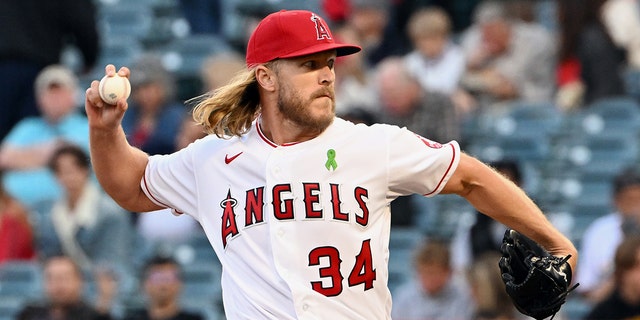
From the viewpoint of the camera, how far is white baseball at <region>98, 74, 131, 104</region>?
475 cm

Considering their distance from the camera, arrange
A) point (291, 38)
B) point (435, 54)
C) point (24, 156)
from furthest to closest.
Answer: point (435, 54), point (24, 156), point (291, 38)

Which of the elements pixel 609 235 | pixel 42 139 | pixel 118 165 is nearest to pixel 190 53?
pixel 42 139

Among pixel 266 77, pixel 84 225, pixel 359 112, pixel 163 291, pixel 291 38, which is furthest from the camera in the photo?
pixel 359 112

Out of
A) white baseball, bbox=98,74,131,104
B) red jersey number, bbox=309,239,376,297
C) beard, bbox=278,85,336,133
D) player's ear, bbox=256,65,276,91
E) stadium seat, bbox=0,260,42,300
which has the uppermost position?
white baseball, bbox=98,74,131,104

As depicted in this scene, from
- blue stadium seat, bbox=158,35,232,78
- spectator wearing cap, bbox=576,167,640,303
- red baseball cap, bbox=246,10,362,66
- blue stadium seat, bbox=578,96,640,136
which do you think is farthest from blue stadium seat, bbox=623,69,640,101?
red baseball cap, bbox=246,10,362,66

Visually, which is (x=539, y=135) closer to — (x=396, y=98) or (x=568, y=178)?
(x=568, y=178)

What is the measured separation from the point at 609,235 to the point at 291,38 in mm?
3971

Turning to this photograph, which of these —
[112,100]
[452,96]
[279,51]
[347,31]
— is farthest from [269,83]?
[347,31]

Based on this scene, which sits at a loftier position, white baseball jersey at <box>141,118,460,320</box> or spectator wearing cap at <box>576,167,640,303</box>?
white baseball jersey at <box>141,118,460,320</box>

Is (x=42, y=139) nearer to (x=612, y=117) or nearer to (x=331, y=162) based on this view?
(x=612, y=117)

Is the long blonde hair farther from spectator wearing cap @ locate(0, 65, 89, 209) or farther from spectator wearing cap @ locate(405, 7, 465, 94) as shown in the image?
spectator wearing cap @ locate(405, 7, 465, 94)

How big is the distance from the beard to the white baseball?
0.55 meters

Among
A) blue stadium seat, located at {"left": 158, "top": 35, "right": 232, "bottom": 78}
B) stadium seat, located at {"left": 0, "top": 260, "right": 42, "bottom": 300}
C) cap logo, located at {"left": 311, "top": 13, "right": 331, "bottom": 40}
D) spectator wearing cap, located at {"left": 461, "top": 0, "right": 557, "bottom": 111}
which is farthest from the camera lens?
blue stadium seat, located at {"left": 158, "top": 35, "right": 232, "bottom": 78}

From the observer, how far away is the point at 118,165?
5039mm
